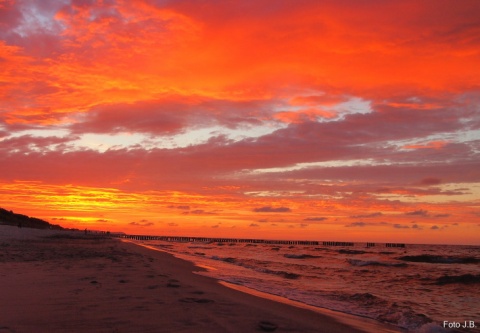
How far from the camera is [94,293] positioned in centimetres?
827

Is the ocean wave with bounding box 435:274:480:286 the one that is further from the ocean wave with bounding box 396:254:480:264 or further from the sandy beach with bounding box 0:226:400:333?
the ocean wave with bounding box 396:254:480:264

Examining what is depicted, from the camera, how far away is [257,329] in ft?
20.7

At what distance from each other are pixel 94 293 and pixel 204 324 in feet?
10.5

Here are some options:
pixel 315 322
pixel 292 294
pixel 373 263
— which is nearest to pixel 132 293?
pixel 315 322

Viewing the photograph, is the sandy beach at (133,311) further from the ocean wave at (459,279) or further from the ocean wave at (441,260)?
the ocean wave at (441,260)

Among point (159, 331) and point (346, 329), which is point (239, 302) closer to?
point (346, 329)

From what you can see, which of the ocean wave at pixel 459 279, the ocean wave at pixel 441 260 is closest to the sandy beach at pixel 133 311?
the ocean wave at pixel 459 279

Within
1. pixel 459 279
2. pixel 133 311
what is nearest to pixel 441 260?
pixel 459 279

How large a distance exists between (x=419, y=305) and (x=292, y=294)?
13.6 feet

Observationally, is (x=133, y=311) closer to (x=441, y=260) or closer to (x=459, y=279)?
(x=459, y=279)

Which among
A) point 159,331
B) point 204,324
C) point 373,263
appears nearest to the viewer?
point 159,331

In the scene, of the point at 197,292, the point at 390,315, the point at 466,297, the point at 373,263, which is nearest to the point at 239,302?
the point at 197,292

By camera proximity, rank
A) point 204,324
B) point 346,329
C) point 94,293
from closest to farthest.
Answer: point 204,324
point 346,329
point 94,293

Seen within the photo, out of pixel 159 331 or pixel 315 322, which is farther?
pixel 315 322
